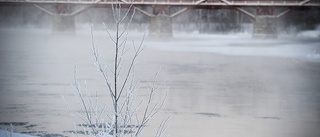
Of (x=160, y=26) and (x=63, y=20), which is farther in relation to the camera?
(x=63, y=20)

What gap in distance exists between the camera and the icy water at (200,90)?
13805 millimetres

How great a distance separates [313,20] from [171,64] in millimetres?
32487

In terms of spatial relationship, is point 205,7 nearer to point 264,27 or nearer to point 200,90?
point 264,27

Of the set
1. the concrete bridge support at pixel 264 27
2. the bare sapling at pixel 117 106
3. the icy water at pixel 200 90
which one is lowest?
the concrete bridge support at pixel 264 27

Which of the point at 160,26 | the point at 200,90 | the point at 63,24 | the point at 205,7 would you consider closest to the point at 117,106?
the point at 200,90

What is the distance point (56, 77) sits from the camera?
22953 mm

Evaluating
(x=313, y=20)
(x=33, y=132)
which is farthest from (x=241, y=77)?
(x=313, y=20)

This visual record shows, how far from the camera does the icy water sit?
13.8 metres

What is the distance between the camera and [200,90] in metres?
20.0

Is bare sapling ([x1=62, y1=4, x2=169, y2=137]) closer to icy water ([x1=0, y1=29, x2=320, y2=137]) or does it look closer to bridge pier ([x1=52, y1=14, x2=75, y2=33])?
icy water ([x1=0, y1=29, x2=320, y2=137])

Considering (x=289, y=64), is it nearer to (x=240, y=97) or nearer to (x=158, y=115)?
(x=240, y=97)

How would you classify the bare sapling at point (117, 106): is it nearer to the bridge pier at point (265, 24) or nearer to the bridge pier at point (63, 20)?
the bridge pier at point (265, 24)

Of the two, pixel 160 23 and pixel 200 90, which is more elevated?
pixel 200 90

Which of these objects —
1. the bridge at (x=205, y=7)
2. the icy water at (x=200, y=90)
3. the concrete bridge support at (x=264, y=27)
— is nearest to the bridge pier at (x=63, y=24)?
the bridge at (x=205, y=7)
